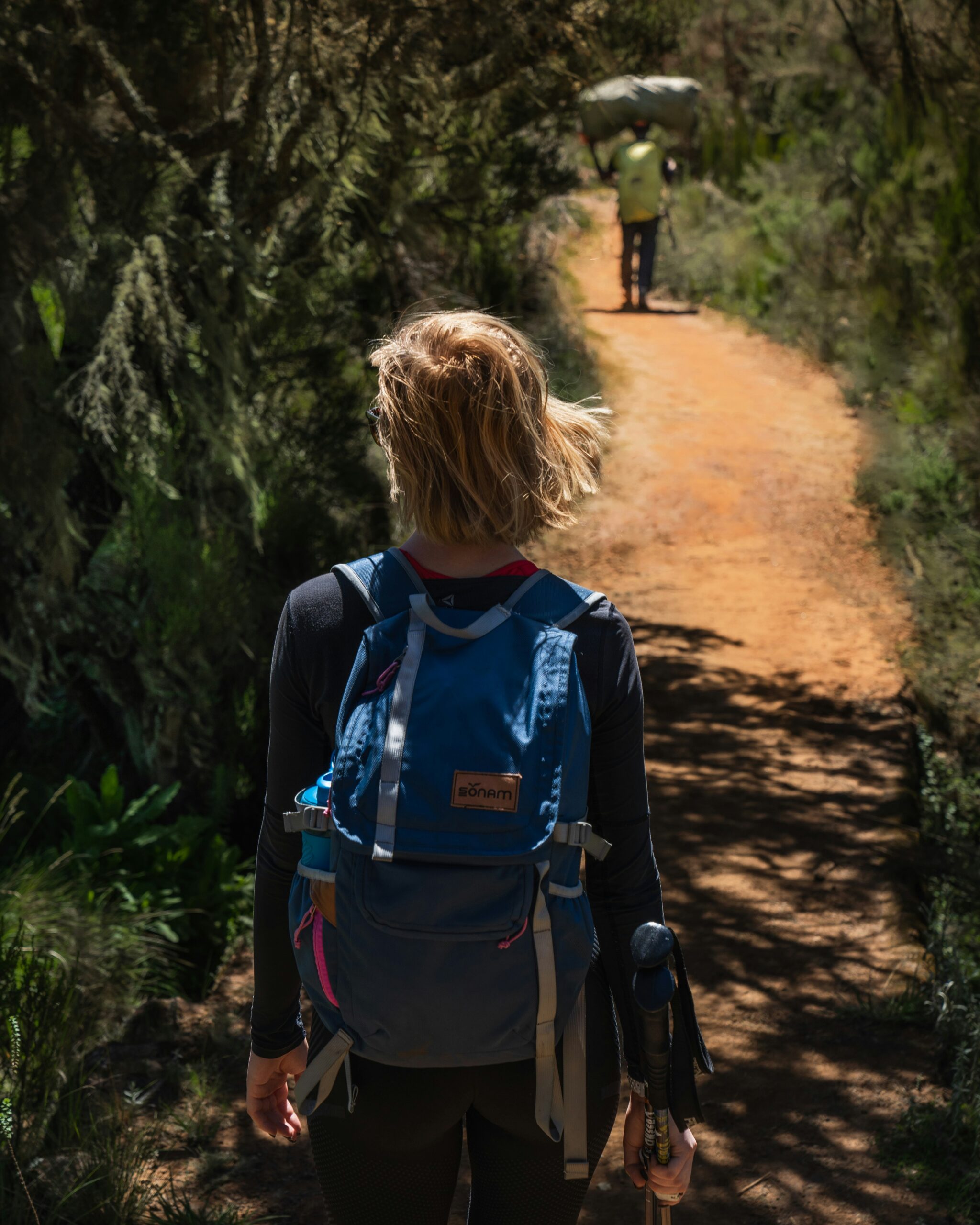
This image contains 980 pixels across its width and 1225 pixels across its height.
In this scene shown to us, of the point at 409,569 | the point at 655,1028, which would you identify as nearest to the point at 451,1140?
the point at 655,1028

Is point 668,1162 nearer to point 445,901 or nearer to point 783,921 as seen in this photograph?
point 445,901

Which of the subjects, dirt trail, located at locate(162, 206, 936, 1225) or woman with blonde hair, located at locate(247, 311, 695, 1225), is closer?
woman with blonde hair, located at locate(247, 311, 695, 1225)

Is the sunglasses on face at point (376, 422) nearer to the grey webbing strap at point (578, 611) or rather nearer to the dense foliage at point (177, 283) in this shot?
the grey webbing strap at point (578, 611)

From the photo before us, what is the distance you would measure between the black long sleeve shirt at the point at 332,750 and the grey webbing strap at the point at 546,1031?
178 millimetres

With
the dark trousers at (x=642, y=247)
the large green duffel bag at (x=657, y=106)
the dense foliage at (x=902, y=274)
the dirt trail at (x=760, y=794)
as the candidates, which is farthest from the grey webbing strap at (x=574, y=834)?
the dark trousers at (x=642, y=247)

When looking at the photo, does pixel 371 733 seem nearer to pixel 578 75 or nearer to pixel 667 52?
pixel 578 75

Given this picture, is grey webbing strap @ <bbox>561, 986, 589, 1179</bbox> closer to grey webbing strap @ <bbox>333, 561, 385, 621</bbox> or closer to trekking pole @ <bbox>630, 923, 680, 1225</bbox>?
trekking pole @ <bbox>630, 923, 680, 1225</bbox>

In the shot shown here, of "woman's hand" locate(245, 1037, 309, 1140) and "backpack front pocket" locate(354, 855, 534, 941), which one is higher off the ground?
"backpack front pocket" locate(354, 855, 534, 941)

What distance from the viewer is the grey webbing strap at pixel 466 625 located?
145cm

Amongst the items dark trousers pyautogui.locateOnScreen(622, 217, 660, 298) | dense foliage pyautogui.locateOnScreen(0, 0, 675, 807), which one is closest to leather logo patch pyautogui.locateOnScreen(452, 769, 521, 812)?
dense foliage pyautogui.locateOnScreen(0, 0, 675, 807)

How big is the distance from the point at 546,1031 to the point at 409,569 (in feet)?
1.94

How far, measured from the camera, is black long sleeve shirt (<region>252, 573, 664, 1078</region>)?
1.54 m

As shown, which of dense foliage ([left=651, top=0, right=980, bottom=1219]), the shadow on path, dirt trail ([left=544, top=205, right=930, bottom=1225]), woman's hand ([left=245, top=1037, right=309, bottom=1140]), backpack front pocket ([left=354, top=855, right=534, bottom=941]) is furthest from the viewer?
dense foliage ([left=651, top=0, right=980, bottom=1219])

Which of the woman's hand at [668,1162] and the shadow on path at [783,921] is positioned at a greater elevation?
the woman's hand at [668,1162]
